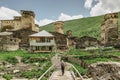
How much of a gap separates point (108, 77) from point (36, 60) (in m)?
30.9

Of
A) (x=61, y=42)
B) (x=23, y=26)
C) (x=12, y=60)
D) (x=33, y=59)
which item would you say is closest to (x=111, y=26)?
(x=61, y=42)

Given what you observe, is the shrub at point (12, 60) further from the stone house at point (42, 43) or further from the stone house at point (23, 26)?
the stone house at point (23, 26)

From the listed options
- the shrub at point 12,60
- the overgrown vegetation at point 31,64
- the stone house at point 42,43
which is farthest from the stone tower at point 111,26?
the shrub at point 12,60

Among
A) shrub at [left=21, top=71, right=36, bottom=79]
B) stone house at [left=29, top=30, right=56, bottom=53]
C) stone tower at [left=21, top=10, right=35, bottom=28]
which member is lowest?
shrub at [left=21, top=71, right=36, bottom=79]

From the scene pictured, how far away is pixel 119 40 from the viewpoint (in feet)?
223

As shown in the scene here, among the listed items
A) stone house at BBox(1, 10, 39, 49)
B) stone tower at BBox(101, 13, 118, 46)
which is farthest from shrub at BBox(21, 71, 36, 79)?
stone tower at BBox(101, 13, 118, 46)

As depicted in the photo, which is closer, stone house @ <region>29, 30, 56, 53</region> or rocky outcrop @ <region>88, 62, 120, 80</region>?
rocky outcrop @ <region>88, 62, 120, 80</region>

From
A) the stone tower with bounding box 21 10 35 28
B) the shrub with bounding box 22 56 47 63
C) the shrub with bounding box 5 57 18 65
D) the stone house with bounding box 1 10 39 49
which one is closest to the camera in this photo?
the shrub with bounding box 5 57 18 65

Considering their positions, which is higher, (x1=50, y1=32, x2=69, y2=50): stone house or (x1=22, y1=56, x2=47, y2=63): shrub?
(x1=50, y1=32, x2=69, y2=50): stone house

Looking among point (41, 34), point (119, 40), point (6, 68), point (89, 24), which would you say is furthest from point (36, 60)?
point (89, 24)

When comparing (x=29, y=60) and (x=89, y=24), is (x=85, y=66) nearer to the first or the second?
(x=29, y=60)

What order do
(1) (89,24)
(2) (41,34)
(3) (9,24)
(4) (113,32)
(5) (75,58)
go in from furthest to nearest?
(1) (89,24) → (3) (9,24) → (4) (113,32) → (2) (41,34) → (5) (75,58)

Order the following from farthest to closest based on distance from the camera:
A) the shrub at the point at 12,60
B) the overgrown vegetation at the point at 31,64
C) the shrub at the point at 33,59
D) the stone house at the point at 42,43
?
the stone house at the point at 42,43, the shrub at the point at 33,59, the shrub at the point at 12,60, the overgrown vegetation at the point at 31,64

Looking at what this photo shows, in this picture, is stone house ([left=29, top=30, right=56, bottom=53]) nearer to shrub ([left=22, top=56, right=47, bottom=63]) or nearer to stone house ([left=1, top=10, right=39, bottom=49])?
stone house ([left=1, top=10, right=39, bottom=49])
